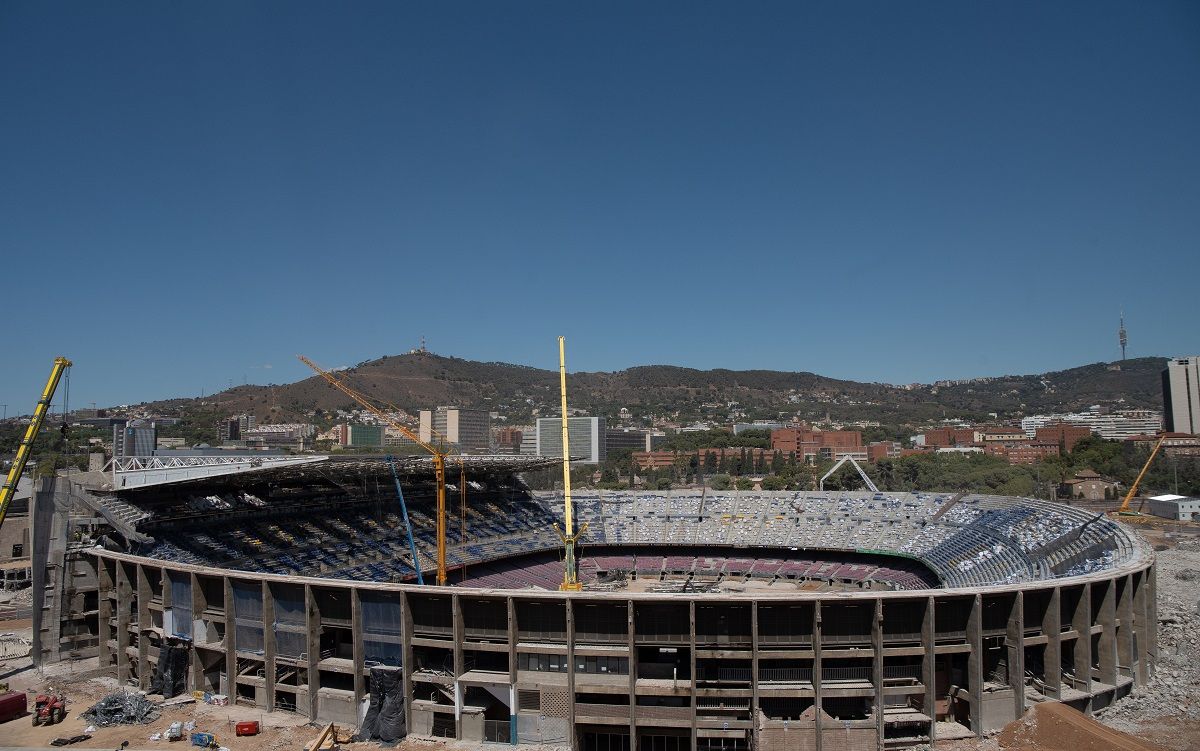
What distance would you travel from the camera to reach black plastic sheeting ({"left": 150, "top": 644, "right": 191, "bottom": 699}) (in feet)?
117

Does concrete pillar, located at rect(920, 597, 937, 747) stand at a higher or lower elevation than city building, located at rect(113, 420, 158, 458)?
lower

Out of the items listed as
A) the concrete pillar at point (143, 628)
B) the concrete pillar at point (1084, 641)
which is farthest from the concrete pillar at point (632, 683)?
the concrete pillar at point (143, 628)

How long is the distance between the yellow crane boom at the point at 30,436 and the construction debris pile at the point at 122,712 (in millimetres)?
15211

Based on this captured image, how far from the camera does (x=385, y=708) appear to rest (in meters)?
31.4

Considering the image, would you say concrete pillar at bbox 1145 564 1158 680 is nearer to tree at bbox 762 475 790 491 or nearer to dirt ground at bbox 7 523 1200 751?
dirt ground at bbox 7 523 1200 751

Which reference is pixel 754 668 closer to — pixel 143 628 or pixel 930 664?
pixel 930 664

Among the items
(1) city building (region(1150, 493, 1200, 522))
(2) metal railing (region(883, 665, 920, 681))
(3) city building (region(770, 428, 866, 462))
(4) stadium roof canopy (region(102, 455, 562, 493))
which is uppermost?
(4) stadium roof canopy (region(102, 455, 562, 493))

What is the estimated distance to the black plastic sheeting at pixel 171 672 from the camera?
35.6 m

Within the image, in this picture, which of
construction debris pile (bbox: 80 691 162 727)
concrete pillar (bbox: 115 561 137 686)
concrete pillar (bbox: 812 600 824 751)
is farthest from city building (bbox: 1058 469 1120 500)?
construction debris pile (bbox: 80 691 162 727)

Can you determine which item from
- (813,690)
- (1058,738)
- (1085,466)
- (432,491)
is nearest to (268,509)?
(432,491)

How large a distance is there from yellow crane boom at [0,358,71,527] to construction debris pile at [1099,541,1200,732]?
55.6 metres

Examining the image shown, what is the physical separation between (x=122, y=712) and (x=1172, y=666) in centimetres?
4902

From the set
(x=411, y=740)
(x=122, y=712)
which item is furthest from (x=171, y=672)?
(x=411, y=740)

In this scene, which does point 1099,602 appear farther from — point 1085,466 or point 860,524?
point 1085,466
